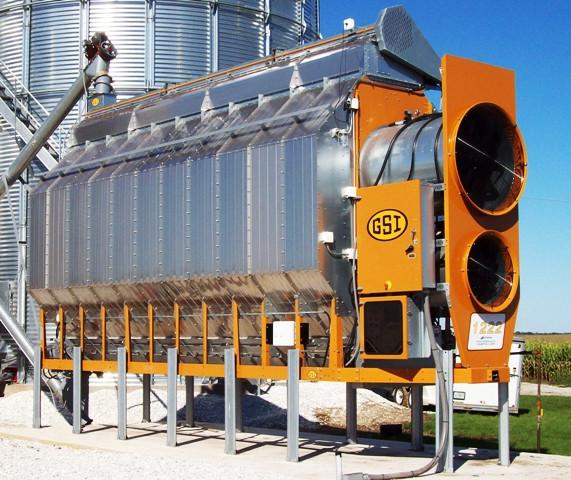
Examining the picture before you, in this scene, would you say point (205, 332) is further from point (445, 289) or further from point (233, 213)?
point (445, 289)

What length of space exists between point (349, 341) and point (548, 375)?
36306 mm

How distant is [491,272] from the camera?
52.2 ft

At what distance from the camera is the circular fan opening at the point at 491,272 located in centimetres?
1566

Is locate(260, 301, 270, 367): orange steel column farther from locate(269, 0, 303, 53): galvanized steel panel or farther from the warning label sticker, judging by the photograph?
locate(269, 0, 303, 53): galvanized steel panel

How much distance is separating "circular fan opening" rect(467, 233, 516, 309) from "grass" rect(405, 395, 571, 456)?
5538 millimetres

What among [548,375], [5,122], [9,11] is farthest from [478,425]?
[548,375]

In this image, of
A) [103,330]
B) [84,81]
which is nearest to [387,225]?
[103,330]

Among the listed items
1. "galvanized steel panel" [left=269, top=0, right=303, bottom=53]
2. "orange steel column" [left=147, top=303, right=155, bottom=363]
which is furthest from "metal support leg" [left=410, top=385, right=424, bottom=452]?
"galvanized steel panel" [left=269, top=0, right=303, bottom=53]

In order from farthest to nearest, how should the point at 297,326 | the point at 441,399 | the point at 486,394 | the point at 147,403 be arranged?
1. the point at 486,394
2. the point at 147,403
3. the point at 297,326
4. the point at 441,399

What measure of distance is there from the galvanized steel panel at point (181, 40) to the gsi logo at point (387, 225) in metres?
17.9

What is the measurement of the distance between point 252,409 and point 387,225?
11828mm

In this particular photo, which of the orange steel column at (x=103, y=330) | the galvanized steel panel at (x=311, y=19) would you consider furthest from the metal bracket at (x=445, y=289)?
the galvanized steel panel at (x=311, y=19)

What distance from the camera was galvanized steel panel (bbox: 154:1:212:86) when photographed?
1265 inches

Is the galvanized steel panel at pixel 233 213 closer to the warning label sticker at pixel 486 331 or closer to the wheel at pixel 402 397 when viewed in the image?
the warning label sticker at pixel 486 331
